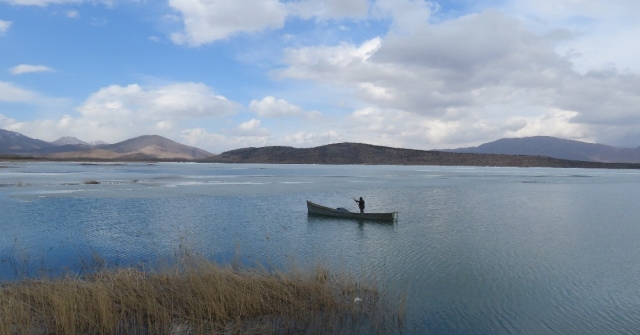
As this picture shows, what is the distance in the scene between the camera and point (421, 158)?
547ft

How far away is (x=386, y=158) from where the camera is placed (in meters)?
167

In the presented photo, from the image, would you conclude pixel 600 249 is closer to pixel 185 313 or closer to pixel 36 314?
pixel 185 313

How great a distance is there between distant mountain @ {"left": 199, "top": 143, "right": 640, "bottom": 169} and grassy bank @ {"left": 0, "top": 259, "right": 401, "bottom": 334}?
153102 millimetres

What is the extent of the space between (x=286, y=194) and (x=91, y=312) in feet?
102

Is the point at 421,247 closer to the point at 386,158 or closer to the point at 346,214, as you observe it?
the point at 346,214

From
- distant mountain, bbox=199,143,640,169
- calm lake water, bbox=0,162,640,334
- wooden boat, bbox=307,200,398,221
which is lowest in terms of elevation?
calm lake water, bbox=0,162,640,334

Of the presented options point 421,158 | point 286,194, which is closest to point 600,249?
point 286,194

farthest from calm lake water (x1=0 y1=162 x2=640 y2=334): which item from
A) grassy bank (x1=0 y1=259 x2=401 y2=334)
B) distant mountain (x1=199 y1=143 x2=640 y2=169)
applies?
distant mountain (x1=199 y1=143 x2=640 y2=169)

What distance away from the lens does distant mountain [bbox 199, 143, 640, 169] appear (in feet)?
520

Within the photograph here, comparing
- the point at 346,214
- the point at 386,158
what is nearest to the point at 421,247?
the point at 346,214

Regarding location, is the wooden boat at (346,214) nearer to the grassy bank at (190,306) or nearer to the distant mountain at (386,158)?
the grassy bank at (190,306)

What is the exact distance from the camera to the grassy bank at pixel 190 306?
28.9ft

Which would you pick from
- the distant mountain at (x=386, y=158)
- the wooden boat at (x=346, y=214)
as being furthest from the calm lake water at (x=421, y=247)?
the distant mountain at (x=386, y=158)

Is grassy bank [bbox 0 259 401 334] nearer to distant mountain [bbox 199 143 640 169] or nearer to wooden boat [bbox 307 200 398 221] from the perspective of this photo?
wooden boat [bbox 307 200 398 221]
